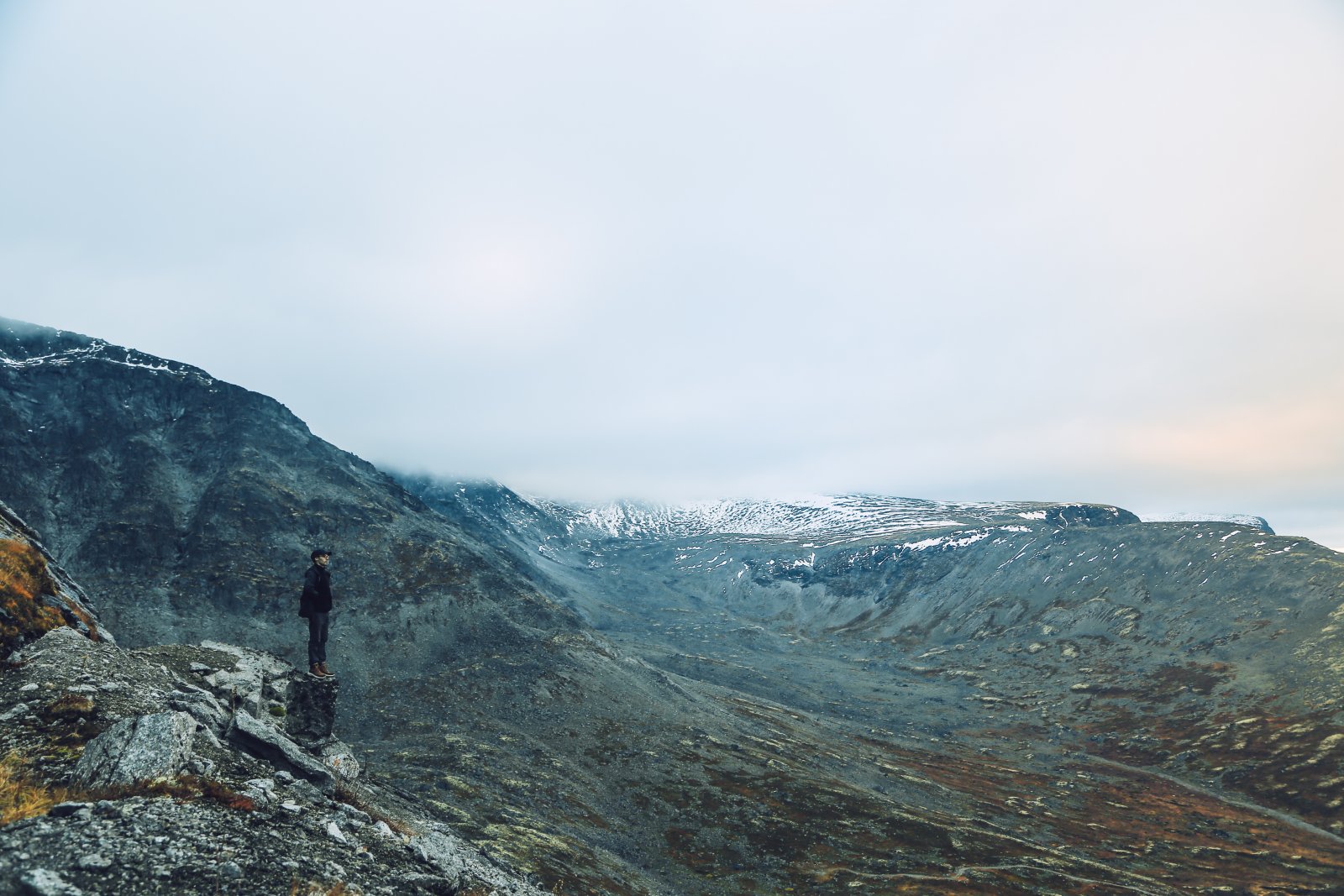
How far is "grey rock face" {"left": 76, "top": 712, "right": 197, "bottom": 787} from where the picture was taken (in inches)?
484

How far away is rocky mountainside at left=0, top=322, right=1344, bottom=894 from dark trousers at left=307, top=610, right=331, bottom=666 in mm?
2517

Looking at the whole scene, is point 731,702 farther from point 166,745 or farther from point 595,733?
point 166,745

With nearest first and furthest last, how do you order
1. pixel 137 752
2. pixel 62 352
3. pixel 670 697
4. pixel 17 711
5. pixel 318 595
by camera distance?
A: pixel 137 752 < pixel 17 711 < pixel 318 595 < pixel 670 697 < pixel 62 352

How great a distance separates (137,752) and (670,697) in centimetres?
9983

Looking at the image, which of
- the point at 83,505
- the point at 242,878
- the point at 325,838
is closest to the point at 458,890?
the point at 325,838

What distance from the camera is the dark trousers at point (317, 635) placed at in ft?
81.9

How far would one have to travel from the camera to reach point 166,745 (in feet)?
44.4

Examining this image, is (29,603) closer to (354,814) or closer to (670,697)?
(354,814)

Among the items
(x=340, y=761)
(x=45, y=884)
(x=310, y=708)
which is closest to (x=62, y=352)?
(x=310, y=708)

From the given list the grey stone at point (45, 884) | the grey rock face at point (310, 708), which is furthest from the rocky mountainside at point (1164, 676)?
the grey stone at point (45, 884)

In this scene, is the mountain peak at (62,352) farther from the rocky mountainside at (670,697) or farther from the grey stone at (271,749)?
the grey stone at (271,749)

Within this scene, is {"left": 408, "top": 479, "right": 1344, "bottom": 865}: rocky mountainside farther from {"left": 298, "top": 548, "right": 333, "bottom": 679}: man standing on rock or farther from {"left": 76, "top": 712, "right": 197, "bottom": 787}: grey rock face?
{"left": 76, "top": 712, "right": 197, "bottom": 787}: grey rock face

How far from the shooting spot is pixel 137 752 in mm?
12961

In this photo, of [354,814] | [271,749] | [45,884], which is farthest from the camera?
[271,749]
